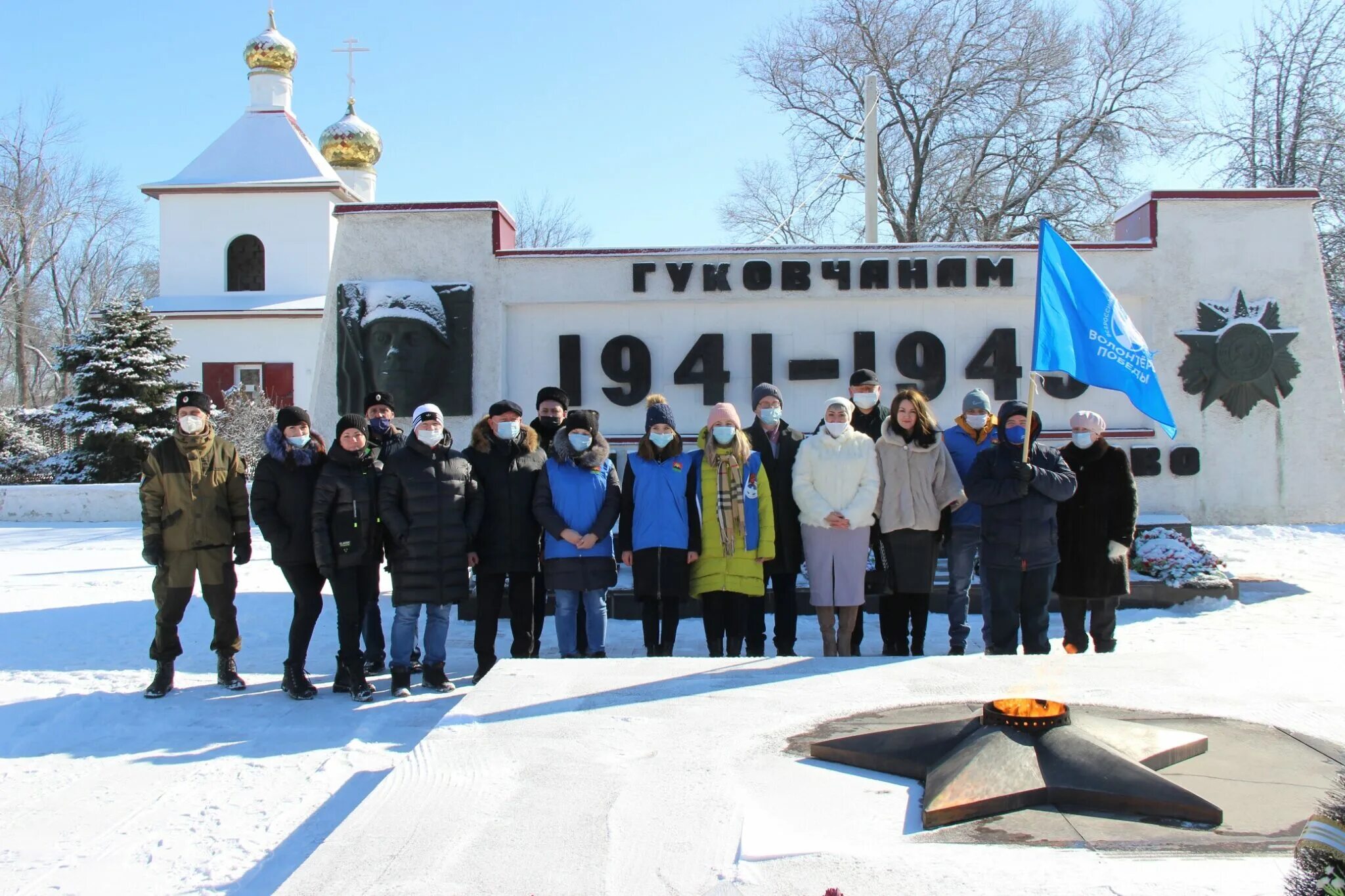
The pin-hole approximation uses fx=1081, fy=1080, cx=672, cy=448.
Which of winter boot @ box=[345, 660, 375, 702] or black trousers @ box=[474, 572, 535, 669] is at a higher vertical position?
black trousers @ box=[474, 572, 535, 669]

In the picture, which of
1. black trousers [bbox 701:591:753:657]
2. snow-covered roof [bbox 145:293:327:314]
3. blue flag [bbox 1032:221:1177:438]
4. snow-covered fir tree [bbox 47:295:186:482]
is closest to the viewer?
blue flag [bbox 1032:221:1177:438]

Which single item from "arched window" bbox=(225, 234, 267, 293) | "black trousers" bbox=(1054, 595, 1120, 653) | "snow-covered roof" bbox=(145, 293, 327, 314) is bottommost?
"black trousers" bbox=(1054, 595, 1120, 653)

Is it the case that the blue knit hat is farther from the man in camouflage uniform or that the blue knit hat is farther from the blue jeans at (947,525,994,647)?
the man in camouflage uniform

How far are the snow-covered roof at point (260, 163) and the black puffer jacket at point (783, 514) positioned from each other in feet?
87.0

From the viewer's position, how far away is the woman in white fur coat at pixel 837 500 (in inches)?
258

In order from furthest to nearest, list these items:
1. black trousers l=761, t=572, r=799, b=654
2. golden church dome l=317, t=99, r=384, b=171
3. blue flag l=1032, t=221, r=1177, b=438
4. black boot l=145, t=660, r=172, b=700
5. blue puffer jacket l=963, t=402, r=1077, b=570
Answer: golden church dome l=317, t=99, r=384, b=171 → black trousers l=761, t=572, r=799, b=654 → black boot l=145, t=660, r=172, b=700 → blue puffer jacket l=963, t=402, r=1077, b=570 → blue flag l=1032, t=221, r=1177, b=438

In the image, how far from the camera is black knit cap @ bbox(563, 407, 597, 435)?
6.80 m

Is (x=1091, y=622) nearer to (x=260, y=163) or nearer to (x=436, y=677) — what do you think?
(x=436, y=677)

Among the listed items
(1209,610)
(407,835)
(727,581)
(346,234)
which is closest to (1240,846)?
Result: (407,835)

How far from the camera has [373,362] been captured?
10.7 m

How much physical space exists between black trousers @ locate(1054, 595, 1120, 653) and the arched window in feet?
92.8

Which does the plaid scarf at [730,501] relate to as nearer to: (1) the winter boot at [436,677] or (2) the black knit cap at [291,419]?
(1) the winter boot at [436,677]

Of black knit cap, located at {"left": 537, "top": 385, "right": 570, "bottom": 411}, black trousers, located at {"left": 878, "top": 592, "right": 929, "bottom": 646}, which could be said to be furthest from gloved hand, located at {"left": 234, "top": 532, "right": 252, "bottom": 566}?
black trousers, located at {"left": 878, "top": 592, "right": 929, "bottom": 646}

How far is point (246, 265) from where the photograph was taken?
102 ft
